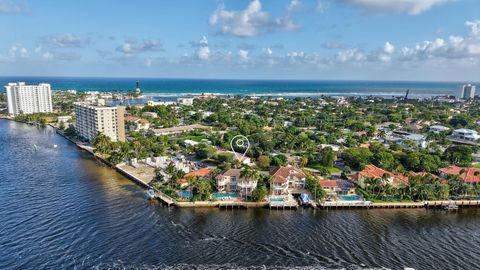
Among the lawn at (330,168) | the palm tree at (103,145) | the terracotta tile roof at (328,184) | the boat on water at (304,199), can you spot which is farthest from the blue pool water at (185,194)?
the palm tree at (103,145)

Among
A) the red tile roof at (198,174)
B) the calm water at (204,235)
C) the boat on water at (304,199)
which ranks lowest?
the calm water at (204,235)

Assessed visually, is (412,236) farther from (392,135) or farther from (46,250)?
(392,135)

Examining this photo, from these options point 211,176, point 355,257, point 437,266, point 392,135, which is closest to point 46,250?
point 211,176

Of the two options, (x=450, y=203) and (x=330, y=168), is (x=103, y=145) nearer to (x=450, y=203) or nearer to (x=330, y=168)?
(x=330, y=168)

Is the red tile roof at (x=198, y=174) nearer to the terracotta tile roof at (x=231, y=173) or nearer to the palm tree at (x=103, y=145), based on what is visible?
the terracotta tile roof at (x=231, y=173)

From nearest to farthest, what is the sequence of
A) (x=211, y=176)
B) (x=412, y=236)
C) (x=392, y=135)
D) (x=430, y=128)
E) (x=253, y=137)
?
(x=412, y=236) → (x=211, y=176) → (x=253, y=137) → (x=392, y=135) → (x=430, y=128)

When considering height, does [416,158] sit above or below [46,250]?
above
